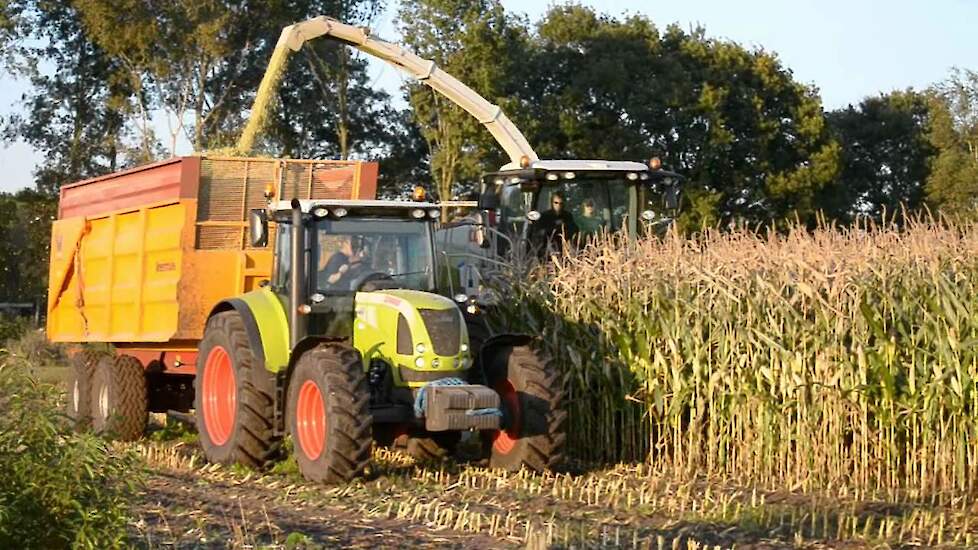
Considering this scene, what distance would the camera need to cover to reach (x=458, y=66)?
115 feet

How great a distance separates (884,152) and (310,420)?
42.7 meters

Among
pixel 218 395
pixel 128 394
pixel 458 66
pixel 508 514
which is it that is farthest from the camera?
pixel 458 66

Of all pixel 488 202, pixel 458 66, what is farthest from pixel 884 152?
pixel 488 202

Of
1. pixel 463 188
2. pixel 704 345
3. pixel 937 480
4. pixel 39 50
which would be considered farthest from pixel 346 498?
pixel 39 50

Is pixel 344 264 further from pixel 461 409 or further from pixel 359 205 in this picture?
pixel 461 409

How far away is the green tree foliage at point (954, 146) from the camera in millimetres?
45331

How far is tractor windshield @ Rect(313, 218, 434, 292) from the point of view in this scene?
36.4ft

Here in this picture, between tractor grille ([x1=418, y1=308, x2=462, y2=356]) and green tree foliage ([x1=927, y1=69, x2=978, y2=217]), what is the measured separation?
3322 centimetres

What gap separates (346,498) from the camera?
9.56m

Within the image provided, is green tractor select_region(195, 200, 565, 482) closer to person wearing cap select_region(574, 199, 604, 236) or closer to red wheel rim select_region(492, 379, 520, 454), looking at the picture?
red wheel rim select_region(492, 379, 520, 454)

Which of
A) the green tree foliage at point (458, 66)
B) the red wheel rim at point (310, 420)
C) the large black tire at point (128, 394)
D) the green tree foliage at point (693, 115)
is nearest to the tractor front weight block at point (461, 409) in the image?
the red wheel rim at point (310, 420)

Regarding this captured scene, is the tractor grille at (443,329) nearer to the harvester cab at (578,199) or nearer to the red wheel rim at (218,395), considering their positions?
the red wheel rim at (218,395)

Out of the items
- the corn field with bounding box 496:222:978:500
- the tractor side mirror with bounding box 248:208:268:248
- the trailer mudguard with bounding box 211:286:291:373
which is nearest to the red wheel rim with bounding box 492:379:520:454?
the corn field with bounding box 496:222:978:500

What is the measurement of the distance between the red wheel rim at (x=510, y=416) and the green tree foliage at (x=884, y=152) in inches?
1398
